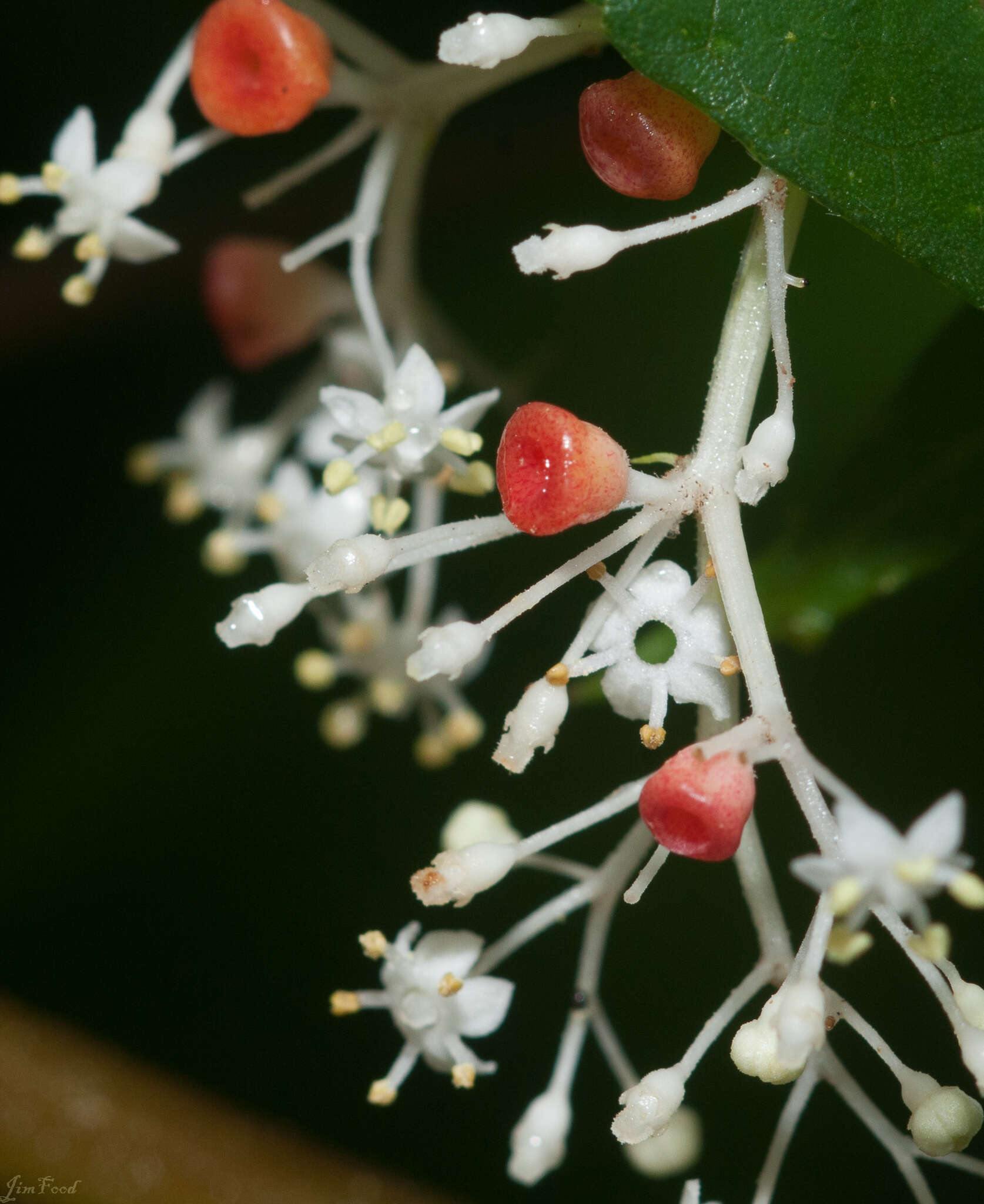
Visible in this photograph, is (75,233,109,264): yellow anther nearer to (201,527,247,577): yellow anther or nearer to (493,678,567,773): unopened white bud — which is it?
(201,527,247,577): yellow anther

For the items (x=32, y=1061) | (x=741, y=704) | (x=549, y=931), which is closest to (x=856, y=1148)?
(x=549, y=931)

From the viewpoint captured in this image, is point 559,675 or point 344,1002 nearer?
point 559,675

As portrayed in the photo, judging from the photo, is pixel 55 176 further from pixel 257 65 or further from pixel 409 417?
pixel 409 417

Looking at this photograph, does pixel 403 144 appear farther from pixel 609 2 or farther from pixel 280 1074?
pixel 280 1074

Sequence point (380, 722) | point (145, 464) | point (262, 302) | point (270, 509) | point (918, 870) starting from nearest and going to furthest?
point (918, 870), point (270, 509), point (262, 302), point (145, 464), point (380, 722)

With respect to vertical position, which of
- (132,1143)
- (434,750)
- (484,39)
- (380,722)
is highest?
(484,39)

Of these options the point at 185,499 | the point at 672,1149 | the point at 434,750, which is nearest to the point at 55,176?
the point at 185,499

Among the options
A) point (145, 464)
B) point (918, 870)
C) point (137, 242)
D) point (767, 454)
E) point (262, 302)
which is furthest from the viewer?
point (145, 464)
